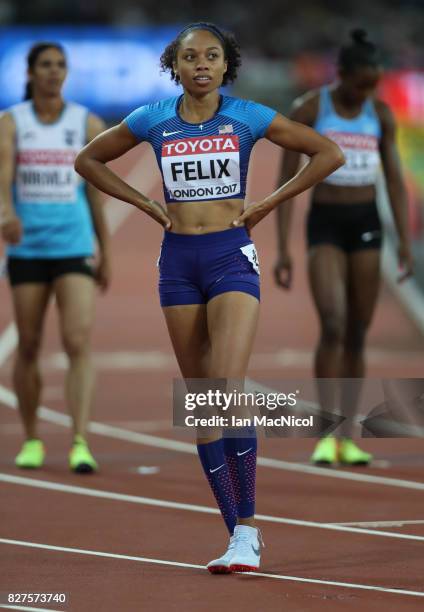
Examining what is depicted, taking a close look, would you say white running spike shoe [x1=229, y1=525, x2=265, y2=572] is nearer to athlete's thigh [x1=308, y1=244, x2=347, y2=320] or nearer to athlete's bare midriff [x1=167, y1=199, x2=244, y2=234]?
athlete's bare midriff [x1=167, y1=199, x2=244, y2=234]

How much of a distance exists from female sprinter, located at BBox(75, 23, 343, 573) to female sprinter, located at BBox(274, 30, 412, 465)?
2.61 meters

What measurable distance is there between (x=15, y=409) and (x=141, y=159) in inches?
1185

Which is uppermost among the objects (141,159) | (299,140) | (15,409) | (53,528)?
(299,140)

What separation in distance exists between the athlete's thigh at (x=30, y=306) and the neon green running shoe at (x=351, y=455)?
2038mm

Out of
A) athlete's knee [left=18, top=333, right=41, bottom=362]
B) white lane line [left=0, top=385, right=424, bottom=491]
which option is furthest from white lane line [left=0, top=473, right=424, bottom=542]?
white lane line [left=0, top=385, right=424, bottom=491]

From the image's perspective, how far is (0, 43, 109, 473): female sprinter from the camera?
961 cm

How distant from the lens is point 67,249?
31.7 ft

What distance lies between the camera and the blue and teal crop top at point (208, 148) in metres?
6.82

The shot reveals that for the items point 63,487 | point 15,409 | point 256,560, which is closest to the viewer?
point 256,560

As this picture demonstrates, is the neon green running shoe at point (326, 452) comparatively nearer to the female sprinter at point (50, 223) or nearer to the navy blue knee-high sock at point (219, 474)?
the female sprinter at point (50, 223)

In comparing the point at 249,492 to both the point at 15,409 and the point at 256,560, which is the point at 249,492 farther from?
the point at 15,409

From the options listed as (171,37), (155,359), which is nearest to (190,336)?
(155,359)

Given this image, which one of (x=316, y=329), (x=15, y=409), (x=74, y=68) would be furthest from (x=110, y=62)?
(x=15, y=409)

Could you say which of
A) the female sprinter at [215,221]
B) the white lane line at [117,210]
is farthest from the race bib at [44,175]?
the white lane line at [117,210]
